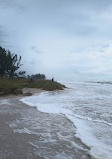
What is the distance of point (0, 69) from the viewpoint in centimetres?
5281

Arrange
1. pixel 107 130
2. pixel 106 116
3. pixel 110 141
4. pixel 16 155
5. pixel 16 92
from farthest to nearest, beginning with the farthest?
pixel 16 92
pixel 106 116
pixel 107 130
pixel 110 141
pixel 16 155

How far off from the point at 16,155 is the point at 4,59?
48858 mm

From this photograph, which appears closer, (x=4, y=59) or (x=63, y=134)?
(x=63, y=134)

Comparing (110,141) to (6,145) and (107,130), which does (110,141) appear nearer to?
(107,130)

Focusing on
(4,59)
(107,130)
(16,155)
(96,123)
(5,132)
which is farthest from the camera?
(4,59)

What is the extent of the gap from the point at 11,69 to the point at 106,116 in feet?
151

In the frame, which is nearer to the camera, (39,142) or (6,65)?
(39,142)

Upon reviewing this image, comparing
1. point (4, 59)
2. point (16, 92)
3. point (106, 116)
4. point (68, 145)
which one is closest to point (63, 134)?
point (68, 145)

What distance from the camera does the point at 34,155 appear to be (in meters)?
5.09

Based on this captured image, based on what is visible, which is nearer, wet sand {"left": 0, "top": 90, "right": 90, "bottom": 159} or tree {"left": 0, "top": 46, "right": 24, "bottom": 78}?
wet sand {"left": 0, "top": 90, "right": 90, "bottom": 159}

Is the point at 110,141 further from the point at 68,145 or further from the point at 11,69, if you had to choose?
the point at 11,69

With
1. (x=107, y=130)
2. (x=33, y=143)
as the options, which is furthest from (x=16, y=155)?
(x=107, y=130)

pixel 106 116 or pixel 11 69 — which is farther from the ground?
pixel 11 69

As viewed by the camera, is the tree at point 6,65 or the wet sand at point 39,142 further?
the tree at point 6,65
